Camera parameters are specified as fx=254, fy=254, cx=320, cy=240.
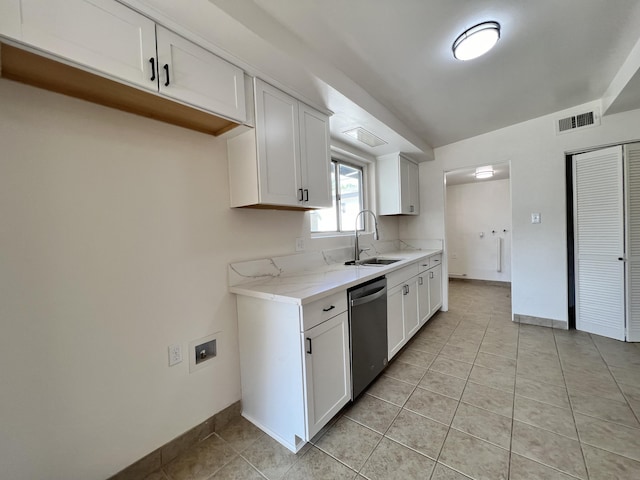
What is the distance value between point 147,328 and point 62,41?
4.09 feet

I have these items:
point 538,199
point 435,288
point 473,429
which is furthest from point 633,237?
point 473,429

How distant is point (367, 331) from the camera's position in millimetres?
1849

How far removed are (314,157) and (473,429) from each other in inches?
80.5

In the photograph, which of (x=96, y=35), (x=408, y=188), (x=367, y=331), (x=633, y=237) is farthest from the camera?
(x=408, y=188)

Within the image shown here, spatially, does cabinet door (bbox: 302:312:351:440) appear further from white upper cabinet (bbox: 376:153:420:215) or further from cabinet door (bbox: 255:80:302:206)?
white upper cabinet (bbox: 376:153:420:215)

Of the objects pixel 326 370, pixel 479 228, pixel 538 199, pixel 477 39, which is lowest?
pixel 326 370

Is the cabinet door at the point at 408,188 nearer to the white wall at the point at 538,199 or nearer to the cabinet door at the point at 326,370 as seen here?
the white wall at the point at 538,199

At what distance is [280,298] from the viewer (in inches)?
54.2

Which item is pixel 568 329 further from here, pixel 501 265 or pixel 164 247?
pixel 164 247

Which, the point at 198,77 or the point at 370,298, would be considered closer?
the point at 198,77

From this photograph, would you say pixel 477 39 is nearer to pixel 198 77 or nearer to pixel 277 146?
pixel 277 146

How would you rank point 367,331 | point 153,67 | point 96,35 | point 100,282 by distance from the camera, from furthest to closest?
point 367,331
point 100,282
point 153,67
point 96,35

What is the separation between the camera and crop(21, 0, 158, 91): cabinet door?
0.85 m

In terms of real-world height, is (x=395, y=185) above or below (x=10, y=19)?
below
